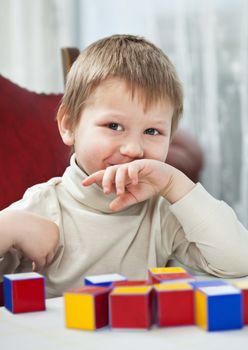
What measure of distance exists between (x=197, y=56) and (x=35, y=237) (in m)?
1.86

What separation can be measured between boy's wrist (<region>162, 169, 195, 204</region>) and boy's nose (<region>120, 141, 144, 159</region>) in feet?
0.22

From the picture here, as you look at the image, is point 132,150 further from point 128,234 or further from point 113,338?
point 113,338

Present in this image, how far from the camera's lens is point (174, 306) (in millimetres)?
654

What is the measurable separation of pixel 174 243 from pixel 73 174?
8.6 inches

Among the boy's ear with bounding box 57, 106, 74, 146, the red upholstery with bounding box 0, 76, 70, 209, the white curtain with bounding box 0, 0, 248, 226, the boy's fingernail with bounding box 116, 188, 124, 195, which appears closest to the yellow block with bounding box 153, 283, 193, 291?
the boy's fingernail with bounding box 116, 188, 124, 195

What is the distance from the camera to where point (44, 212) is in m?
1.10

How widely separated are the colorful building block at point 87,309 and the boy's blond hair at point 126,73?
0.48 m

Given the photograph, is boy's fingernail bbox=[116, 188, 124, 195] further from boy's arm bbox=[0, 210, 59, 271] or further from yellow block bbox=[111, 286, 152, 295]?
yellow block bbox=[111, 286, 152, 295]

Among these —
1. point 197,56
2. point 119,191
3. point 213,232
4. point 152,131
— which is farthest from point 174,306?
point 197,56

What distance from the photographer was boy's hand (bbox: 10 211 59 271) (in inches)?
36.2

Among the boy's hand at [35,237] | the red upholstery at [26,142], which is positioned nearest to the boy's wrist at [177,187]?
the boy's hand at [35,237]

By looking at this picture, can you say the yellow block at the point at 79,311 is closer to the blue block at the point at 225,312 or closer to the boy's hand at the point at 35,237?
the blue block at the point at 225,312

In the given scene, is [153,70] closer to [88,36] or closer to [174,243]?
[174,243]

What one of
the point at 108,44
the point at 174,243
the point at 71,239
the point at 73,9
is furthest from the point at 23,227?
the point at 73,9
